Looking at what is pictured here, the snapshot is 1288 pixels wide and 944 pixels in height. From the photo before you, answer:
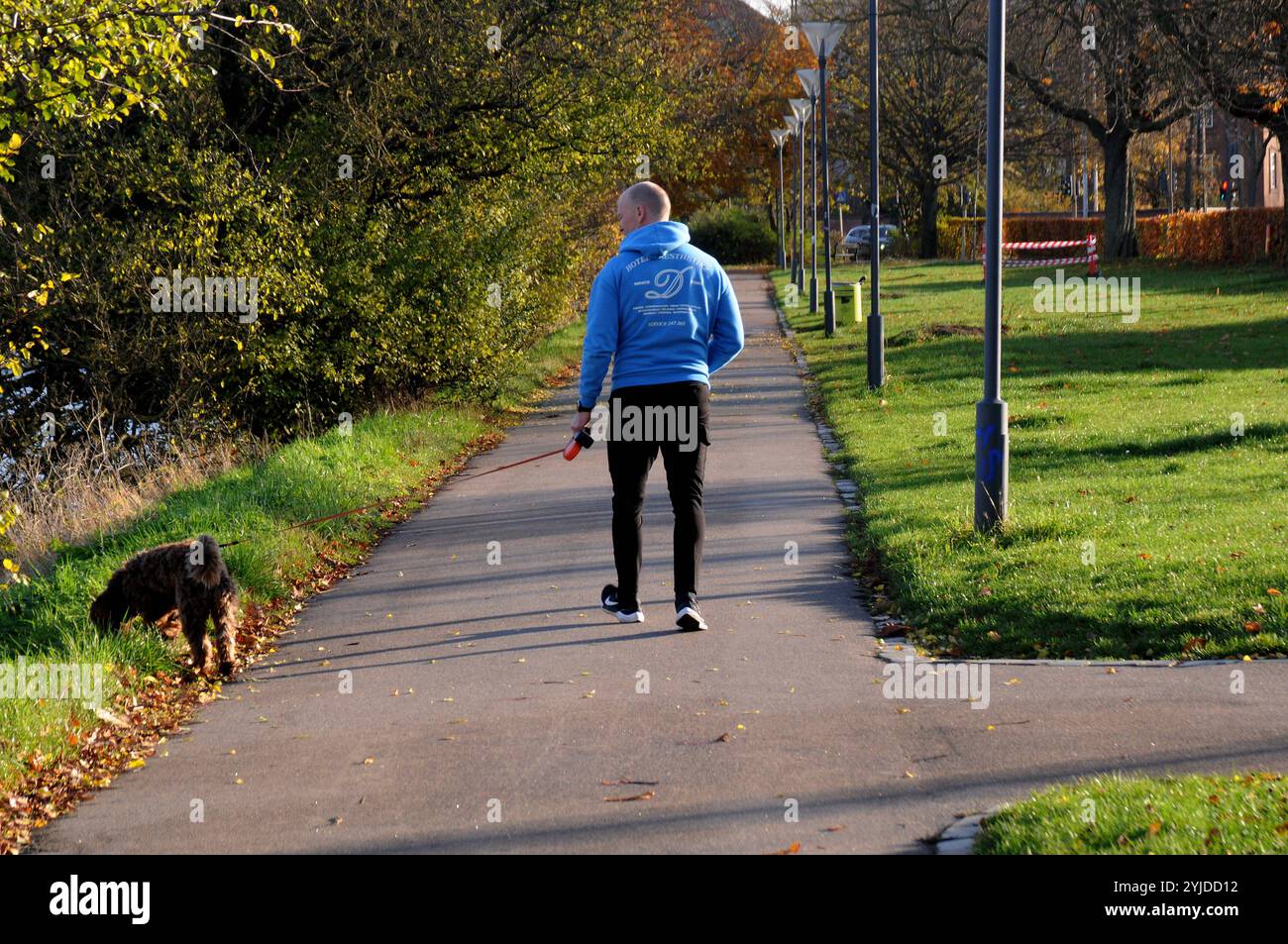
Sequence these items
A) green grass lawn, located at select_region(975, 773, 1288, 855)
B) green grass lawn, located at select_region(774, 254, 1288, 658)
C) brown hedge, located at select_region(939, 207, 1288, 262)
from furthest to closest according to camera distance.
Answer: brown hedge, located at select_region(939, 207, 1288, 262)
green grass lawn, located at select_region(774, 254, 1288, 658)
green grass lawn, located at select_region(975, 773, 1288, 855)

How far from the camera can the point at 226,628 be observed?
7.48 meters

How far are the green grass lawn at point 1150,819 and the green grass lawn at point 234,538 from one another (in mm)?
3941

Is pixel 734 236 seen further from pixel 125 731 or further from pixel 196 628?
pixel 125 731

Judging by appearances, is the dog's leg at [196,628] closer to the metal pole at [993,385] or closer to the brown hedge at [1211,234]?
the metal pole at [993,385]

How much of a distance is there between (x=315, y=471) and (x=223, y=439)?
198 inches

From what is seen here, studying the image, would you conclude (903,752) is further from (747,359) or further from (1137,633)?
(747,359)

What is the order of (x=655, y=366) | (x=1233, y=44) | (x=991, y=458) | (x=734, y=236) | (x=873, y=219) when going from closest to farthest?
(x=655, y=366)
(x=991, y=458)
(x=873, y=219)
(x=1233, y=44)
(x=734, y=236)

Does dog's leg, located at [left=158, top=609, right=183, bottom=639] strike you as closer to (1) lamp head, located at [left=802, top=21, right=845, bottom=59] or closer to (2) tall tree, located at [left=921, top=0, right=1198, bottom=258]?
(1) lamp head, located at [left=802, top=21, right=845, bottom=59]

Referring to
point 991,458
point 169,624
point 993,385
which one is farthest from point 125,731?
point 993,385

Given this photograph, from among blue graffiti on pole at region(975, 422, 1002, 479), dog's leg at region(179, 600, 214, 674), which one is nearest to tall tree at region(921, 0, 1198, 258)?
blue graffiti on pole at region(975, 422, 1002, 479)

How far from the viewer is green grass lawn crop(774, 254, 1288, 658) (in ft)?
25.1

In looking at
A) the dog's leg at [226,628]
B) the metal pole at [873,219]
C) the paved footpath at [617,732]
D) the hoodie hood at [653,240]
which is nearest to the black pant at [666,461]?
the paved footpath at [617,732]

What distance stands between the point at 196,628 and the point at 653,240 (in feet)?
10.4

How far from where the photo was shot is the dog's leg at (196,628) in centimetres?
738
